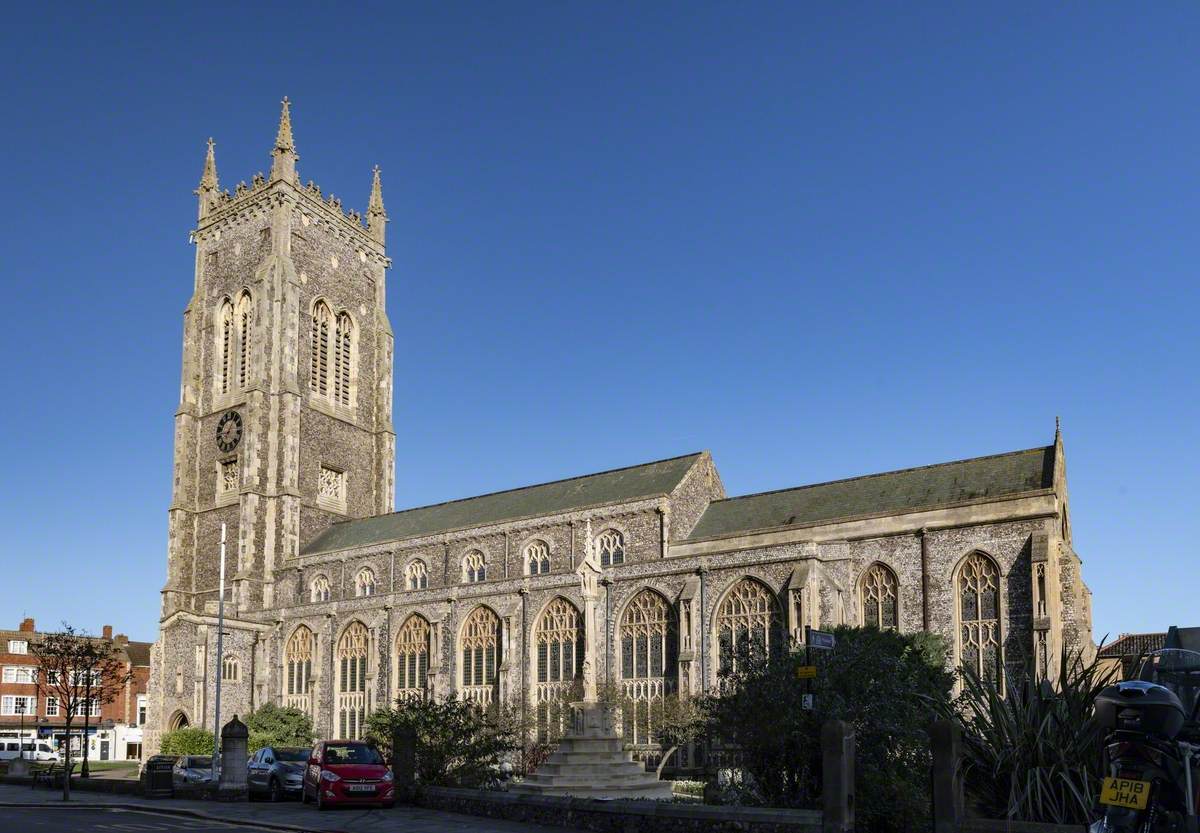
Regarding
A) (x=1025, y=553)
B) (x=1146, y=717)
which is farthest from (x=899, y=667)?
(x=1025, y=553)

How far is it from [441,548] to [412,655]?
540 cm

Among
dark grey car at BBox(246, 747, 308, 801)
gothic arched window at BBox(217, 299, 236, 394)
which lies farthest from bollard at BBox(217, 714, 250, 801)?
gothic arched window at BBox(217, 299, 236, 394)

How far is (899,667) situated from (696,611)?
72.9 feet

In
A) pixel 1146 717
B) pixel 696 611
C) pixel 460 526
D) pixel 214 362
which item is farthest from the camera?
pixel 214 362

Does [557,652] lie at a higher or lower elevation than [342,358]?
lower

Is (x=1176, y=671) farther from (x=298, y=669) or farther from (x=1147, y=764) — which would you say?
(x=298, y=669)

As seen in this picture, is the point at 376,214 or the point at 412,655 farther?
the point at 376,214

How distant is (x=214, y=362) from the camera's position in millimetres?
65500

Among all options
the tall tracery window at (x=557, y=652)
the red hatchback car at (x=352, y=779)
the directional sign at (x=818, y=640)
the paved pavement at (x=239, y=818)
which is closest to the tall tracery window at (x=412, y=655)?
the tall tracery window at (x=557, y=652)

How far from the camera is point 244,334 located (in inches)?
2542

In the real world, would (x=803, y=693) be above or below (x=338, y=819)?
above

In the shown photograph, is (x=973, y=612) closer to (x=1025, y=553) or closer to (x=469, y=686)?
(x=1025, y=553)

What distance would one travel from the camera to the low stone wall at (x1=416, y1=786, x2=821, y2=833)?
1503cm

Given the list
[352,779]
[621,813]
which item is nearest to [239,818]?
[352,779]
